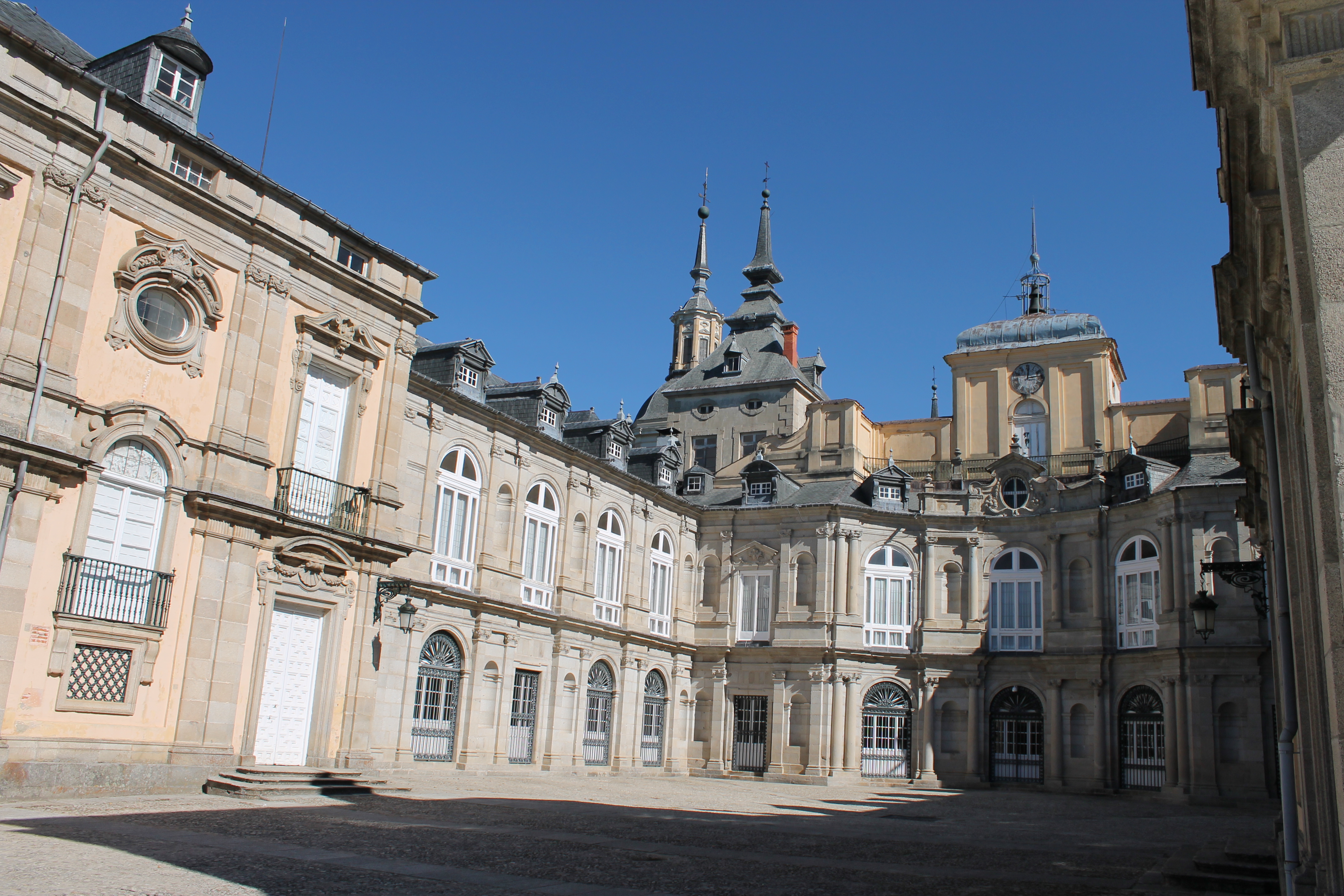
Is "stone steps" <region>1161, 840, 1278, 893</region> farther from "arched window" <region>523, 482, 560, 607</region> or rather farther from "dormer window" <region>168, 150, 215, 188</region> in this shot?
"arched window" <region>523, 482, 560, 607</region>

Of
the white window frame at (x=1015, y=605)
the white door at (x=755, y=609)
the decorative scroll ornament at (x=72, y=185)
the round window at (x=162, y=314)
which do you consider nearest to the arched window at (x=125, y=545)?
the round window at (x=162, y=314)

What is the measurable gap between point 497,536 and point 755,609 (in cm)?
1109

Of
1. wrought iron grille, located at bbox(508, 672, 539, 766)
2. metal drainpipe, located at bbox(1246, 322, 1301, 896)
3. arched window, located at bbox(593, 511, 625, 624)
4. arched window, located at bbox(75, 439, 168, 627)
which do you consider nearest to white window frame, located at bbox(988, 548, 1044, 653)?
arched window, located at bbox(593, 511, 625, 624)

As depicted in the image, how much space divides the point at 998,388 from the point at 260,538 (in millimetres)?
27997

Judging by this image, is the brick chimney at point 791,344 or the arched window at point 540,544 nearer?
the arched window at point 540,544

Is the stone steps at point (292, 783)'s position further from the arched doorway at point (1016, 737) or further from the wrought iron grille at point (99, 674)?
the arched doorway at point (1016, 737)

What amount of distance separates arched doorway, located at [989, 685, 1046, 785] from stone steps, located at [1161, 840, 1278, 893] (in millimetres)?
19902

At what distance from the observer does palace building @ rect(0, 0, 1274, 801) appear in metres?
14.9

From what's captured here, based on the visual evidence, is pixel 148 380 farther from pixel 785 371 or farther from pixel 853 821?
pixel 785 371

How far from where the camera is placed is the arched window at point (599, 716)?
29.4 meters

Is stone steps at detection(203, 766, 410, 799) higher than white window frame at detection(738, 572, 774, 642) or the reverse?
the reverse

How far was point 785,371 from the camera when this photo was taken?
4316 centimetres

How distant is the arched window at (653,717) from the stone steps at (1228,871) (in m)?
20.2

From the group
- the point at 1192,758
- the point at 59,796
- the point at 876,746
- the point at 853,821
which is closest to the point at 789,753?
the point at 876,746
